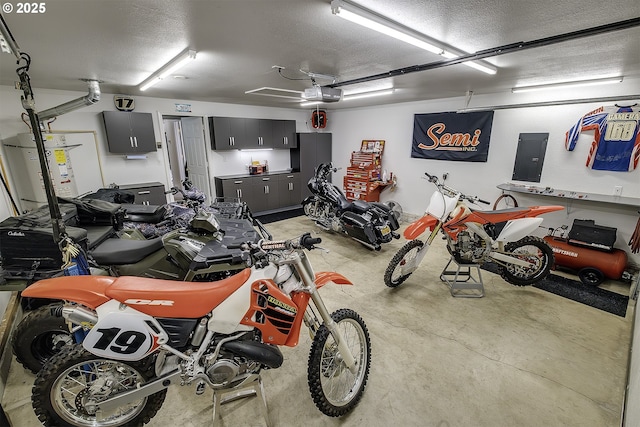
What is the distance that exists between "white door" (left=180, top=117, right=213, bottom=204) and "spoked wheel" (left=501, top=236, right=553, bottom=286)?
594cm

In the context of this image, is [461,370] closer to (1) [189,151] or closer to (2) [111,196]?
(2) [111,196]

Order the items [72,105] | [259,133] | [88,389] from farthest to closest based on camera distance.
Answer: [259,133]
[72,105]
[88,389]

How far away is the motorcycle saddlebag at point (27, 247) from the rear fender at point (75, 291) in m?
0.66

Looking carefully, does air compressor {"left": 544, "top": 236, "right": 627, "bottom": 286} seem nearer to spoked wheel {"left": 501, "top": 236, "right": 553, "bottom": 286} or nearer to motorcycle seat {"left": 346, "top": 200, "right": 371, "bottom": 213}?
spoked wheel {"left": 501, "top": 236, "right": 553, "bottom": 286}

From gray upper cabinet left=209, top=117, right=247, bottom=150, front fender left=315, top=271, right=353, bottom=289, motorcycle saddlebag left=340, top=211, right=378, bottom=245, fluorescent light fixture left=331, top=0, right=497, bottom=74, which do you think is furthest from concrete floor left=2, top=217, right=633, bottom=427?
gray upper cabinet left=209, top=117, right=247, bottom=150

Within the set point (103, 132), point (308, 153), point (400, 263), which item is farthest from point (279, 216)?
point (400, 263)

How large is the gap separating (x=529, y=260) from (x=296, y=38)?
353cm

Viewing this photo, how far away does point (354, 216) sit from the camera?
439 cm

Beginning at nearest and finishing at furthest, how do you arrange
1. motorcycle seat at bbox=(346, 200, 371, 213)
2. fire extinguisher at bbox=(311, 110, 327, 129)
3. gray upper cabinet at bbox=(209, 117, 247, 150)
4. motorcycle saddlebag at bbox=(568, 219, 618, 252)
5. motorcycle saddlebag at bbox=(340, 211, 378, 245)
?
1. motorcycle saddlebag at bbox=(568, 219, 618, 252)
2. motorcycle saddlebag at bbox=(340, 211, 378, 245)
3. motorcycle seat at bbox=(346, 200, 371, 213)
4. gray upper cabinet at bbox=(209, 117, 247, 150)
5. fire extinguisher at bbox=(311, 110, 327, 129)

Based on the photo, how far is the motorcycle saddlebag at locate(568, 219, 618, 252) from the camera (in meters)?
3.43

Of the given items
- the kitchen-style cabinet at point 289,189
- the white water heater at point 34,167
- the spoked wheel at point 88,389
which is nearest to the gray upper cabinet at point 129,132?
the white water heater at point 34,167

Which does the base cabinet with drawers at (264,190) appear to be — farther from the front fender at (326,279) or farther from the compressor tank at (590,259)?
the compressor tank at (590,259)

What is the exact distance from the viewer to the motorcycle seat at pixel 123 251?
2.30m

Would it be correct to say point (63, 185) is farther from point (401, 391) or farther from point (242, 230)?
point (401, 391)
